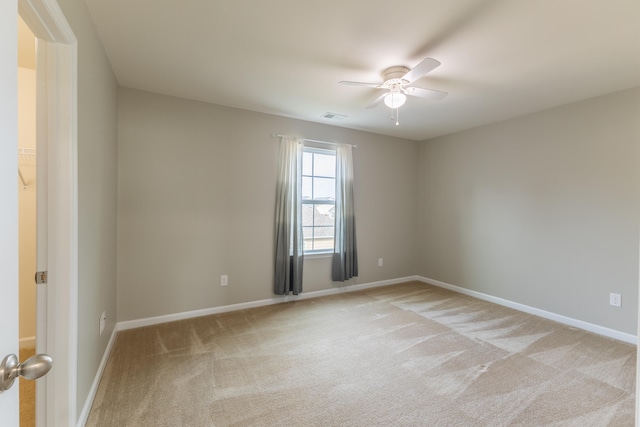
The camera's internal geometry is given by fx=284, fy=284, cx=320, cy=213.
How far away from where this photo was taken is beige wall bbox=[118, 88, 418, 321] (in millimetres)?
2908

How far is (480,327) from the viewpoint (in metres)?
3.04

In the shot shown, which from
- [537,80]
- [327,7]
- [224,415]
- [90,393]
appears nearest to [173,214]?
[90,393]

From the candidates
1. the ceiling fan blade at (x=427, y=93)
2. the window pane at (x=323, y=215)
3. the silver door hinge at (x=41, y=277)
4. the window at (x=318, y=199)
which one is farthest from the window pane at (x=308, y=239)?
the silver door hinge at (x=41, y=277)

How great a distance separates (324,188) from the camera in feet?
13.7

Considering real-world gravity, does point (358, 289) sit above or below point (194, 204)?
below

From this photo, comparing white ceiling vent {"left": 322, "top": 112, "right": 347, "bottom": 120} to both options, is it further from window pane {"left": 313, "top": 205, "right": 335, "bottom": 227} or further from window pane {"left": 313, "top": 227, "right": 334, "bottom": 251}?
window pane {"left": 313, "top": 227, "right": 334, "bottom": 251}

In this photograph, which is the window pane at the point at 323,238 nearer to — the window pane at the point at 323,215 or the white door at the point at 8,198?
the window pane at the point at 323,215

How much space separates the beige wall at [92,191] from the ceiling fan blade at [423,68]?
1.99 m

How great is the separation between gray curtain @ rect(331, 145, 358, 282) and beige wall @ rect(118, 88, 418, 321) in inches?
8.2

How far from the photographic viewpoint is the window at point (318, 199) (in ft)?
13.2

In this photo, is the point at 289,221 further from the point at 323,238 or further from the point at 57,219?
the point at 57,219

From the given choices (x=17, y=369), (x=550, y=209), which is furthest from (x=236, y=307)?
(x=550, y=209)

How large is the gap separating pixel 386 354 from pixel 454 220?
2686mm

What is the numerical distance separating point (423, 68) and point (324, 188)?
7.77 feet
